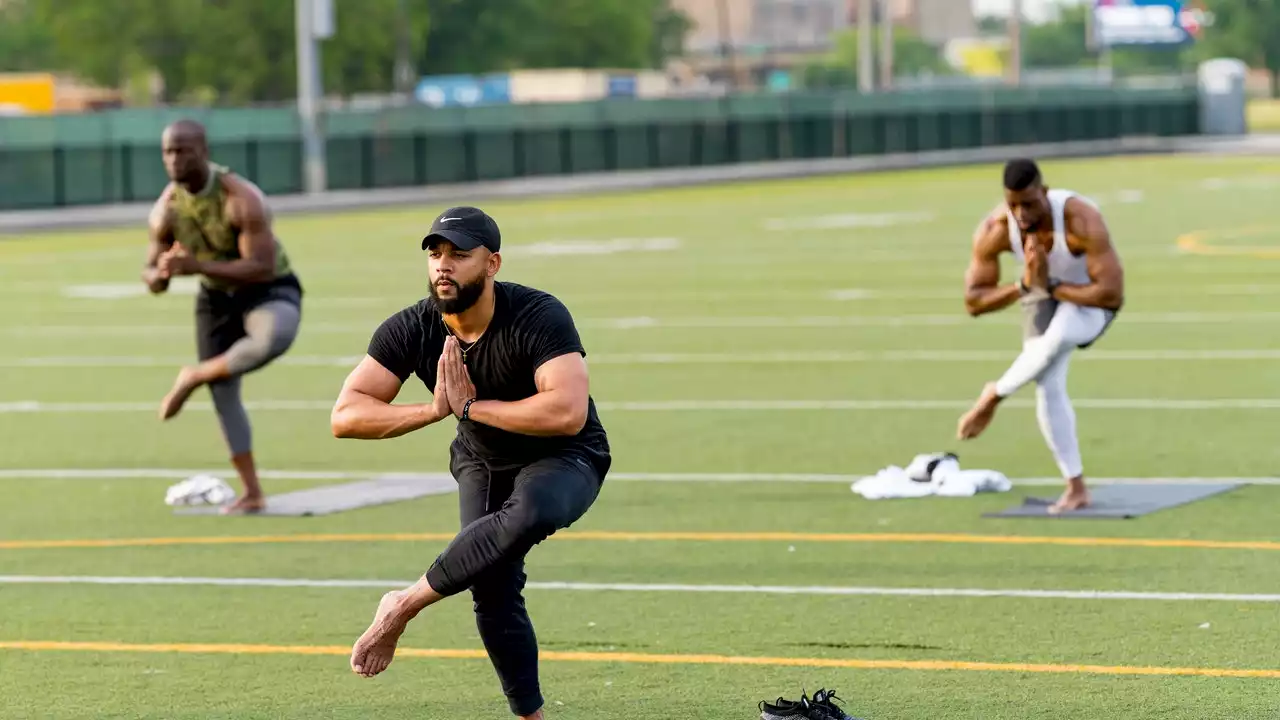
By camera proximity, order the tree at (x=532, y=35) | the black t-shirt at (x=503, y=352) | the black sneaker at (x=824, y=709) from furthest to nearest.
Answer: the tree at (x=532, y=35), the black sneaker at (x=824, y=709), the black t-shirt at (x=503, y=352)

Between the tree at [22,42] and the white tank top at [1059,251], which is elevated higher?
the tree at [22,42]

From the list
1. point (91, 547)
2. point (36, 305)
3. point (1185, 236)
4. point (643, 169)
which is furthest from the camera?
point (643, 169)

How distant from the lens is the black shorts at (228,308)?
13242mm

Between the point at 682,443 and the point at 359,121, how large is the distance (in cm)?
4128

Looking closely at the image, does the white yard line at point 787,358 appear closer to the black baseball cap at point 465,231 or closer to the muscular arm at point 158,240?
the muscular arm at point 158,240

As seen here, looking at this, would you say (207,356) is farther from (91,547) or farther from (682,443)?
(682,443)

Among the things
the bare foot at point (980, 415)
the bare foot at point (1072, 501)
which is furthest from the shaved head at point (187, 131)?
the bare foot at point (1072, 501)

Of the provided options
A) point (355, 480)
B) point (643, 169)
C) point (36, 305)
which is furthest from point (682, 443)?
point (643, 169)

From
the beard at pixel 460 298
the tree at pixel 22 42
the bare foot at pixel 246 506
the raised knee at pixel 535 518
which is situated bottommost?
the bare foot at pixel 246 506

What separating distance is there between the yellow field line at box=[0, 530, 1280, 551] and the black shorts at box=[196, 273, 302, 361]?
1.23 m

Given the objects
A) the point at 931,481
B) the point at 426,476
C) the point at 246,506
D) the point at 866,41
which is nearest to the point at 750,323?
the point at 426,476

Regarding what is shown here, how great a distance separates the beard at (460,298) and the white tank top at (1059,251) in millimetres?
5549

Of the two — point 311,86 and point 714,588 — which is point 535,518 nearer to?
point 714,588

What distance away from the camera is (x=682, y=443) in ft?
52.3
